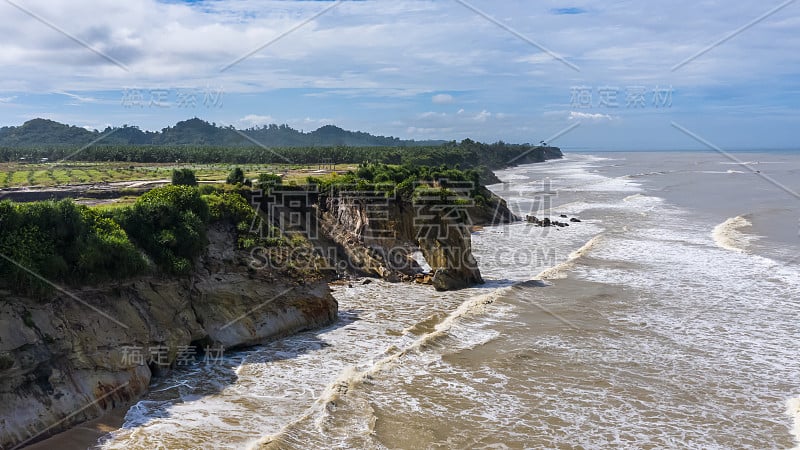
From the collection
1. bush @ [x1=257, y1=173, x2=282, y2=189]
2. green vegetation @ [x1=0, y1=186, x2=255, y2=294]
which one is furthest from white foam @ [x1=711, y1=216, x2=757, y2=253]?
green vegetation @ [x1=0, y1=186, x2=255, y2=294]

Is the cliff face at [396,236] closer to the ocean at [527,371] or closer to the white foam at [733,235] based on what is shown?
the ocean at [527,371]

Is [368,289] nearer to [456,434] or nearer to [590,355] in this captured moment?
[590,355]

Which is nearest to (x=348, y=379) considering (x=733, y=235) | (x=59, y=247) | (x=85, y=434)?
(x=85, y=434)

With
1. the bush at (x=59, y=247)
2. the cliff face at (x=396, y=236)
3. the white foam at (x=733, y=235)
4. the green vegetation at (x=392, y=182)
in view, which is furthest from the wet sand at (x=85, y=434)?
the white foam at (x=733, y=235)

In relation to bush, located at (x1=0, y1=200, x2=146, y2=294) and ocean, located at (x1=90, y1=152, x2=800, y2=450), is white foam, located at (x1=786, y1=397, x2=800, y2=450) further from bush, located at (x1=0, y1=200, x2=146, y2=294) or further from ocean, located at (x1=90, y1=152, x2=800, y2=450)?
bush, located at (x1=0, y1=200, x2=146, y2=294)

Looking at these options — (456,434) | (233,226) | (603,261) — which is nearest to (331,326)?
(233,226)

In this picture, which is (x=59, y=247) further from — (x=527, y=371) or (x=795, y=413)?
(x=795, y=413)

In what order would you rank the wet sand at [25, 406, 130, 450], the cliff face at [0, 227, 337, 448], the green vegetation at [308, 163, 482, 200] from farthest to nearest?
the green vegetation at [308, 163, 482, 200], the cliff face at [0, 227, 337, 448], the wet sand at [25, 406, 130, 450]
